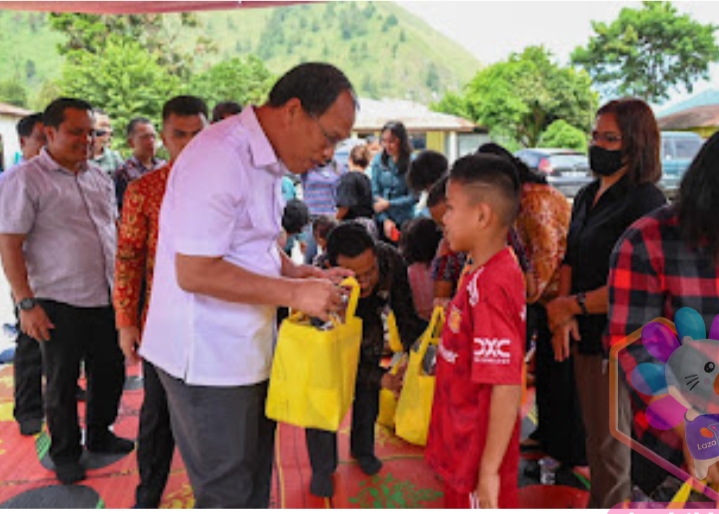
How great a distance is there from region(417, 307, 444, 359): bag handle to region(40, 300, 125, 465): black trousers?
1.77 meters

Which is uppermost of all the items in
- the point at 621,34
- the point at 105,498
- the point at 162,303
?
the point at 621,34

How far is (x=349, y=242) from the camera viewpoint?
2.59 meters

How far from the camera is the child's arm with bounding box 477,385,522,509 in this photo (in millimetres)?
1532

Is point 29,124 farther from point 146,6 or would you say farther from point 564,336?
point 564,336

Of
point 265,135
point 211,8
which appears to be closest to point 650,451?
point 265,135

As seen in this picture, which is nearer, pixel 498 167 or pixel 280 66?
pixel 498 167

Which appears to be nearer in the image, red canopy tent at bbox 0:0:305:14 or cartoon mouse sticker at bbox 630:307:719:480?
cartoon mouse sticker at bbox 630:307:719:480

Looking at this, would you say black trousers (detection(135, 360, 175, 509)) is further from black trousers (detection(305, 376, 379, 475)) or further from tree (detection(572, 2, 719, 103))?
tree (detection(572, 2, 719, 103))

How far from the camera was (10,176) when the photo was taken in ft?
9.22

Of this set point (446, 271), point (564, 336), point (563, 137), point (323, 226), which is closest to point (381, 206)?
point (323, 226)

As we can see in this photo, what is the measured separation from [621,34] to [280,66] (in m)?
63.4

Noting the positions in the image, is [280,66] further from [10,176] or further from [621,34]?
[10,176]

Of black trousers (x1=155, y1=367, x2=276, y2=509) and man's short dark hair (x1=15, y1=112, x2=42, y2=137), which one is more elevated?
man's short dark hair (x1=15, y1=112, x2=42, y2=137)

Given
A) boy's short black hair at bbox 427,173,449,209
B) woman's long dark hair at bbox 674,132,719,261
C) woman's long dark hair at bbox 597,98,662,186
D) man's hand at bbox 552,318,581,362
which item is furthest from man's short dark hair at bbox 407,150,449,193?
woman's long dark hair at bbox 674,132,719,261
